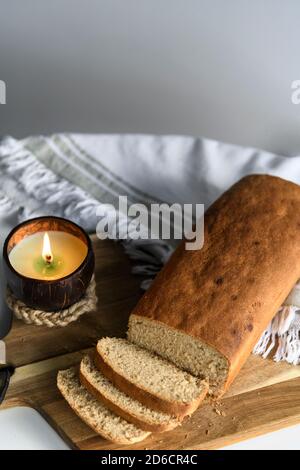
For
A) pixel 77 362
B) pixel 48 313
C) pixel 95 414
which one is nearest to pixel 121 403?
pixel 95 414

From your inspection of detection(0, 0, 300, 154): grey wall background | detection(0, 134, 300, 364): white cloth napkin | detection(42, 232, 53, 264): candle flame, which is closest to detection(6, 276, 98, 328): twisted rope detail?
detection(42, 232, 53, 264): candle flame

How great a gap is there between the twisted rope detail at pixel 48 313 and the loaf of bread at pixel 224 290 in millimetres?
233

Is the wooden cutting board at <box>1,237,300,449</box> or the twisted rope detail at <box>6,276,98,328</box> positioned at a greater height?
the twisted rope detail at <box>6,276,98,328</box>

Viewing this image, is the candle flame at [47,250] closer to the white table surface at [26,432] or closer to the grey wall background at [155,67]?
the white table surface at [26,432]

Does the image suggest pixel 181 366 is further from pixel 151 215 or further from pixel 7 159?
pixel 7 159

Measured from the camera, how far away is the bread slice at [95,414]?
2.29 meters

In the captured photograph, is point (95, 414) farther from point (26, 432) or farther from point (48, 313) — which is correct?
point (48, 313)

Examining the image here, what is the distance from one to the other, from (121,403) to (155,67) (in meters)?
2.36

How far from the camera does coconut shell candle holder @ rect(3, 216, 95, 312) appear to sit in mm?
2547

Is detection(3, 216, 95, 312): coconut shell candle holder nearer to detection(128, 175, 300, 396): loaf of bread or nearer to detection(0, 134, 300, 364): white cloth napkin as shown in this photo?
detection(128, 175, 300, 396): loaf of bread

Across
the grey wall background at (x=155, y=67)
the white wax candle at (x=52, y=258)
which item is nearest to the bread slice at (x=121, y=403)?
the white wax candle at (x=52, y=258)

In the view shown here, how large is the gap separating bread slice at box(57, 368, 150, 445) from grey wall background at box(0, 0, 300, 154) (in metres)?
2.11

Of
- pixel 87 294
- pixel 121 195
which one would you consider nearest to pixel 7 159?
pixel 121 195

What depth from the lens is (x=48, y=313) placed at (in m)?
2.65
